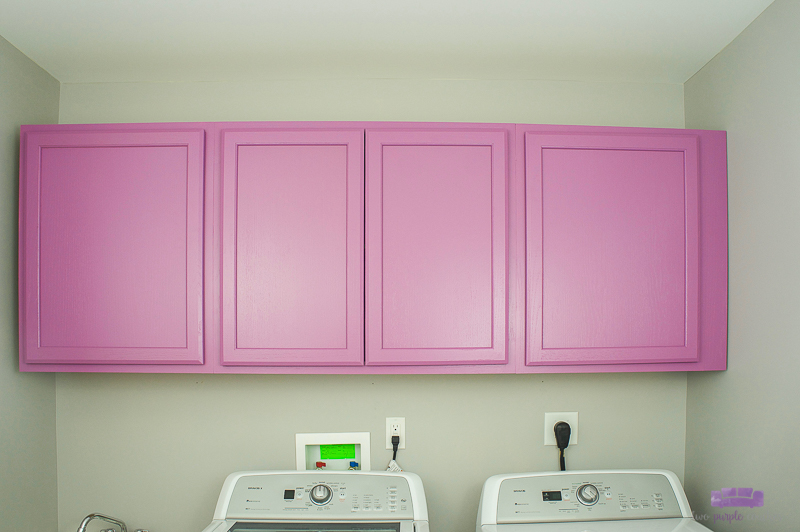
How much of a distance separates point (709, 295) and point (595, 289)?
0.37 m

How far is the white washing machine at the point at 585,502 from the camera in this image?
1.42 metres

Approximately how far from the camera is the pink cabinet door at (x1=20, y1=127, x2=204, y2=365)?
1.45m

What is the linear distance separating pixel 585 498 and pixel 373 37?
61.9 inches

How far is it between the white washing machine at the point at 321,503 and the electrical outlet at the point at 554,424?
53cm

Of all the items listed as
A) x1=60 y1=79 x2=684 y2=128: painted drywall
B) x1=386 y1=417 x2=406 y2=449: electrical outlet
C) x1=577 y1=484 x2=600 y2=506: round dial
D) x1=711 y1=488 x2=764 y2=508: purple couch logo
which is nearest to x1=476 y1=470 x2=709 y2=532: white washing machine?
x1=577 y1=484 x2=600 y2=506: round dial

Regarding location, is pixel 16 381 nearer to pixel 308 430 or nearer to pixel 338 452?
pixel 308 430

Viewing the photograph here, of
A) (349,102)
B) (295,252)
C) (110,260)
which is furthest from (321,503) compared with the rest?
(349,102)

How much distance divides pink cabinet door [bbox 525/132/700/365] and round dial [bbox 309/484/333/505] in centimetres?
75

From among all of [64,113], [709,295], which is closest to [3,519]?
[64,113]

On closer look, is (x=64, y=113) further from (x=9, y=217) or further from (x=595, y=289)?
(x=595, y=289)

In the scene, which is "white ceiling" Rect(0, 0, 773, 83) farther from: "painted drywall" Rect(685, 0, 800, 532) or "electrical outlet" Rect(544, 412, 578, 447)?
"electrical outlet" Rect(544, 412, 578, 447)

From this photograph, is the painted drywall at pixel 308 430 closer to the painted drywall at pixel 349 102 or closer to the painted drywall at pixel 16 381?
the painted drywall at pixel 16 381

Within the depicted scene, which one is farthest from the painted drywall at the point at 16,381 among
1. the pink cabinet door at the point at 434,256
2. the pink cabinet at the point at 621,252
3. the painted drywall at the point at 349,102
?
the pink cabinet at the point at 621,252

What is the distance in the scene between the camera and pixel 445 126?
1.47 meters
